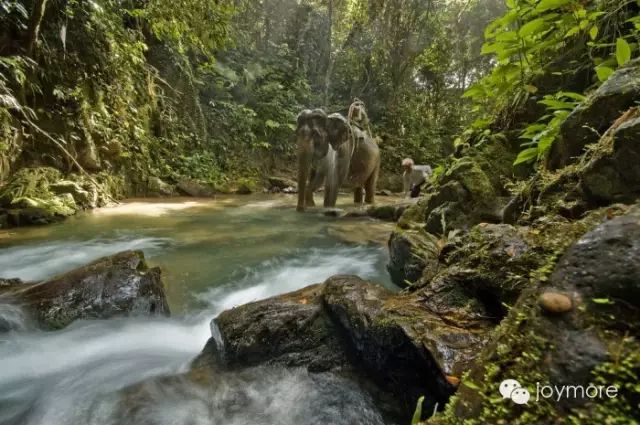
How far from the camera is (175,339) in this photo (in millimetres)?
2703

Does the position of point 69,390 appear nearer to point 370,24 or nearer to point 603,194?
point 603,194

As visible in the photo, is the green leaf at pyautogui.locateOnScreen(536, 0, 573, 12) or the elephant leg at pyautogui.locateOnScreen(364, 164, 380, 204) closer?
the green leaf at pyautogui.locateOnScreen(536, 0, 573, 12)

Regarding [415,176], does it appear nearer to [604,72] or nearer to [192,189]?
[192,189]

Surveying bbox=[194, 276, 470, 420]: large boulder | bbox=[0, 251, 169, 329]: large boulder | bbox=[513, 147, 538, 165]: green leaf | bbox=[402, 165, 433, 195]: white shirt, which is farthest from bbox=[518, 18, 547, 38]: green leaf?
bbox=[402, 165, 433, 195]: white shirt

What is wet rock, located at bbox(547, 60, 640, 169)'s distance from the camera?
2.13 m

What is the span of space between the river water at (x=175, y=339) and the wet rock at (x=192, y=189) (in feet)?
16.2

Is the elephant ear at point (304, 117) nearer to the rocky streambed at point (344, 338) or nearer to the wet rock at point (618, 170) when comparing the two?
the rocky streambed at point (344, 338)

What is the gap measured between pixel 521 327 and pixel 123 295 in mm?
2815

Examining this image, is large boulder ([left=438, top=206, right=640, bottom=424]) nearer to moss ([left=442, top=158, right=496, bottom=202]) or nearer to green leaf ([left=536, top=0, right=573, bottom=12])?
green leaf ([left=536, top=0, right=573, bottom=12])

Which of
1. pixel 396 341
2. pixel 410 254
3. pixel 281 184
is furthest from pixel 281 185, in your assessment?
pixel 396 341

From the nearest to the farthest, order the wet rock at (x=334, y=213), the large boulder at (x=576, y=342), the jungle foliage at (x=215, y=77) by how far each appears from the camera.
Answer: the large boulder at (x=576, y=342), the jungle foliage at (x=215, y=77), the wet rock at (x=334, y=213)

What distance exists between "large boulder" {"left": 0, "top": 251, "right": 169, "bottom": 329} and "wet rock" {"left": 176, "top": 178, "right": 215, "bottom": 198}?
7.82 meters

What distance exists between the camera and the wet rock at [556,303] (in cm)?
107

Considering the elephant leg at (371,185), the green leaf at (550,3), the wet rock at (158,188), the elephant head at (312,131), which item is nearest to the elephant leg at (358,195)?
the elephant leg at (371,185)
